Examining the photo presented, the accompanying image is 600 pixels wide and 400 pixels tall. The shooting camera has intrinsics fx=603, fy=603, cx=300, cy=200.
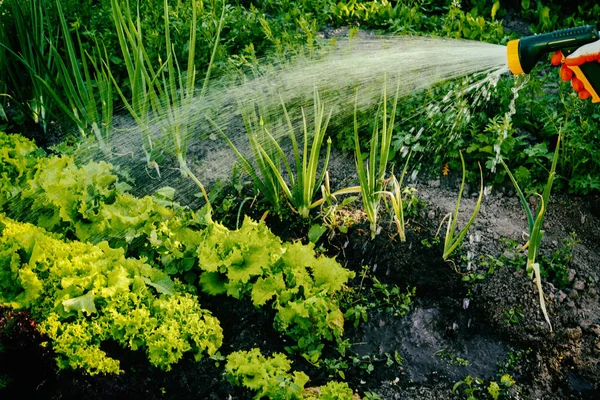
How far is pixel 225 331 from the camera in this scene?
2.54 metres

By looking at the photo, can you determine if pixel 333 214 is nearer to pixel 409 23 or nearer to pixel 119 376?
pixel 119 376

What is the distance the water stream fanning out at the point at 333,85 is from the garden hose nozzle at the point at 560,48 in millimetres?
947

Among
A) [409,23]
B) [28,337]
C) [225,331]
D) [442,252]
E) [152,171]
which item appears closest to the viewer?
[28,337]

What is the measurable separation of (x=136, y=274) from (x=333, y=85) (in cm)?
169

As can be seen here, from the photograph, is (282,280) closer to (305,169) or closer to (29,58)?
(305,169)

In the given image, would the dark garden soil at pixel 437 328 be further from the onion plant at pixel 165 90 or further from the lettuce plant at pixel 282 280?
the onion plant at pixel 165 90

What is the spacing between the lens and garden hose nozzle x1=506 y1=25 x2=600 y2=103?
216 cm

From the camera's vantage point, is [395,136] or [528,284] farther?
[395,136]

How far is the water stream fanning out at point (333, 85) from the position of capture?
11.2 ft

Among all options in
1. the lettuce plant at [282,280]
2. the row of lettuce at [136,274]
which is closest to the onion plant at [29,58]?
the row of lettuce at [136,274]

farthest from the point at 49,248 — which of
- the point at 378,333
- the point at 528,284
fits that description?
the point at 528,284

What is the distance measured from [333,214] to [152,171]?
3.65 ft

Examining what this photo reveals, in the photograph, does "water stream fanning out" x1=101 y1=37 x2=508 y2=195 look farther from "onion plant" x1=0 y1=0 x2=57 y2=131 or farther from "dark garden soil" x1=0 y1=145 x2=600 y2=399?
"dark garden soil" x1=0 y1=145 x2=600 y2=399

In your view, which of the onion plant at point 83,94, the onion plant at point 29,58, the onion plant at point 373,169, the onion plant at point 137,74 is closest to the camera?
the onion plant at point 373,169
